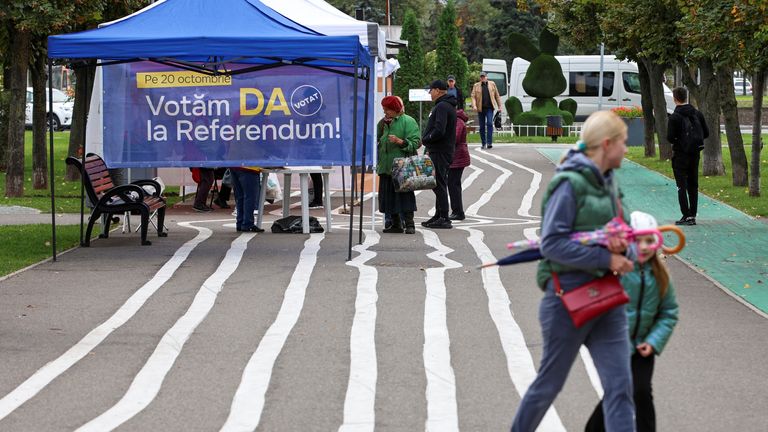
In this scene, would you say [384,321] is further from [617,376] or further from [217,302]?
[617,376]

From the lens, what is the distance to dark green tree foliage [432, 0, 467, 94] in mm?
53906

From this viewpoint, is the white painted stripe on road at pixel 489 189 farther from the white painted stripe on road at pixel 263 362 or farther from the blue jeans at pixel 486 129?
the white painted stripe on road at pixel 263 362

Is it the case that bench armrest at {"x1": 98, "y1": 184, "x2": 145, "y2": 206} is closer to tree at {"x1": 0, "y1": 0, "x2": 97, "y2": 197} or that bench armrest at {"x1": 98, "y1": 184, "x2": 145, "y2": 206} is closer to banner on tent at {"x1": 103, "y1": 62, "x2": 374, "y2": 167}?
banner on tent at {"x1": 103, "y1": 62, "x2": 374, "y2": 167}

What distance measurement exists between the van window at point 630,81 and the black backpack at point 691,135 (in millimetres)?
32726

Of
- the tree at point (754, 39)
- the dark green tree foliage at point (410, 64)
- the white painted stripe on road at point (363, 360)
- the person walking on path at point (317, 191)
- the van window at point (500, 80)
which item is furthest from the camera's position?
the van window at point (500, 80)

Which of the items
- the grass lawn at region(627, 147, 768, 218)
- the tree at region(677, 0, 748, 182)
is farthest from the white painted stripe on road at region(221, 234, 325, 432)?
the grass lawn at region(627, 147, 768, 218)

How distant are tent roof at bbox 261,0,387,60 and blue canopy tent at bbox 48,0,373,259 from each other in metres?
1.55

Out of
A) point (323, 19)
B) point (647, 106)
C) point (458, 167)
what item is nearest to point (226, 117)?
point (323, 19)

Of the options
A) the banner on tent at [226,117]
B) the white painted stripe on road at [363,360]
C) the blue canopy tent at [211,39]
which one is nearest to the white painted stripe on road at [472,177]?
the banner on tent at [226,117]

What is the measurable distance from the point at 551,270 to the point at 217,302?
5.94 m

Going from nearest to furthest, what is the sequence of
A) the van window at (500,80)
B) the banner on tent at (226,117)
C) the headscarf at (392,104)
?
the banner on tent at (226,117), the headscarf at (392,104), the van window at (500,80)

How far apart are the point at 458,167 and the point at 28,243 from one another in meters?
5.80

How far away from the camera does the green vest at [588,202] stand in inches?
219

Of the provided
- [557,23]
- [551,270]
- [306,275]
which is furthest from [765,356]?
[557,23]
